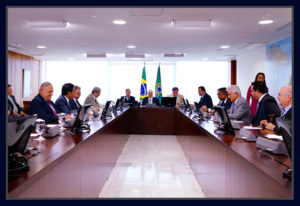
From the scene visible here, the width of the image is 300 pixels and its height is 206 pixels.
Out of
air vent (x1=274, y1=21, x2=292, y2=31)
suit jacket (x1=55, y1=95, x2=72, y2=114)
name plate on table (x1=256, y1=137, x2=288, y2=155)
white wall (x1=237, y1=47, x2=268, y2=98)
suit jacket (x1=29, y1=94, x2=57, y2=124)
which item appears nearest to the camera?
name plate on table (x1=256, y1=137, x2=288, y2=155)

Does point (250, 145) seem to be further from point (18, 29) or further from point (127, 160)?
point (18, 29)

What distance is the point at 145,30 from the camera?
675 cm

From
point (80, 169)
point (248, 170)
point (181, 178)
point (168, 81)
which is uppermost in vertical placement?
point (168, 81)

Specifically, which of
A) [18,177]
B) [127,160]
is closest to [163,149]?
[127,160]

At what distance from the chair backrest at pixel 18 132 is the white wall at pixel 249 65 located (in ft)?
29.5

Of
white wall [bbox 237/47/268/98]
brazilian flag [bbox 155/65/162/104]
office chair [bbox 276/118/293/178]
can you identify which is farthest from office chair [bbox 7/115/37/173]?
brazilian flag [bbox 155/65/162/104]

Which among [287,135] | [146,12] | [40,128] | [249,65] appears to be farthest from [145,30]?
[287,135]

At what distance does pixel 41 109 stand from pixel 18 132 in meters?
2.51

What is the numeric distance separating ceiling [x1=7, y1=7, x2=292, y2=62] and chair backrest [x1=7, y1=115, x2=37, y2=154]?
102 inches

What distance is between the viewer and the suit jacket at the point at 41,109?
381cm

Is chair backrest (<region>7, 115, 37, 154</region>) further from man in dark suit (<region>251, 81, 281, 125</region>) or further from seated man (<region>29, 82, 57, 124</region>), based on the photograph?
man in dark suit (<region>251, 81, 281, 125</region>)

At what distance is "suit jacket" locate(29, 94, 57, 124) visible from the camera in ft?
12.5

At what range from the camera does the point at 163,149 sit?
19.9 feet

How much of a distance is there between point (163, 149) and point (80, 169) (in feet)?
12.7
